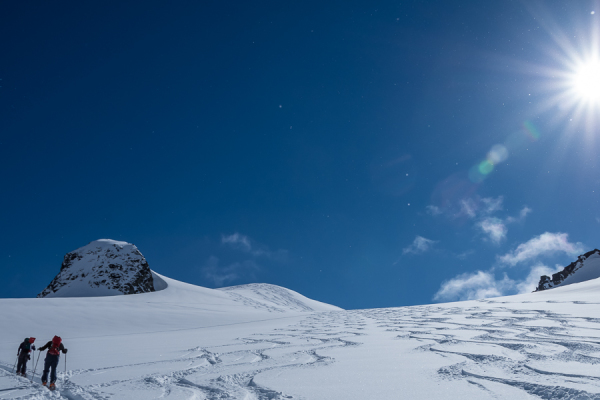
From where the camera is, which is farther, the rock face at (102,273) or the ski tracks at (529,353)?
the rock face at (102,273)

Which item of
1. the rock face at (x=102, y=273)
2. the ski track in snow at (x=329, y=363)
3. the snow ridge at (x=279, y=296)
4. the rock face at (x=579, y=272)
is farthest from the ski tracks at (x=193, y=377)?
the rock face at (x=579, y=272)

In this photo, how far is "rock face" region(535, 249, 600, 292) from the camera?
44.0 metres

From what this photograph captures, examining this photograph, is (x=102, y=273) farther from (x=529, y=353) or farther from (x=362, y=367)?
(x=529, y=353)

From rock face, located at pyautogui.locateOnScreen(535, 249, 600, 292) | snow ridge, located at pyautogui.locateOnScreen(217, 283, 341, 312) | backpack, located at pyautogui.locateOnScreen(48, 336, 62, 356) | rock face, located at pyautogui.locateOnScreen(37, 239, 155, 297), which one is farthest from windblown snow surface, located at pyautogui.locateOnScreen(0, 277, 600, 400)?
rock face, located at pyautogui.locateOnScreen(535, 249, 600, 292)

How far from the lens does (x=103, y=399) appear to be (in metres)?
3.07

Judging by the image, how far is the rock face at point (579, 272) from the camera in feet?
144

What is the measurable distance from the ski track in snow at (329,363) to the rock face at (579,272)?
51547 mm

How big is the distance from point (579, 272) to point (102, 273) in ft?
198

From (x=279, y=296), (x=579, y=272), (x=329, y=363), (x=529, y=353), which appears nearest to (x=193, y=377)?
(x=329, y=363)

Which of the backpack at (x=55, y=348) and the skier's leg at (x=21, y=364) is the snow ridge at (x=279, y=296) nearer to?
the skier's leg at (x=21, y=364)

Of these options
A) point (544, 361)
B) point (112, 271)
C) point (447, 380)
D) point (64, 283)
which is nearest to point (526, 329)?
point (544, 361)

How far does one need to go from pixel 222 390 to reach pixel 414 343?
3.28m

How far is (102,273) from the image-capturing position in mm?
28781

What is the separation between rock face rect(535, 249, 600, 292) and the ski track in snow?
5155 cm
